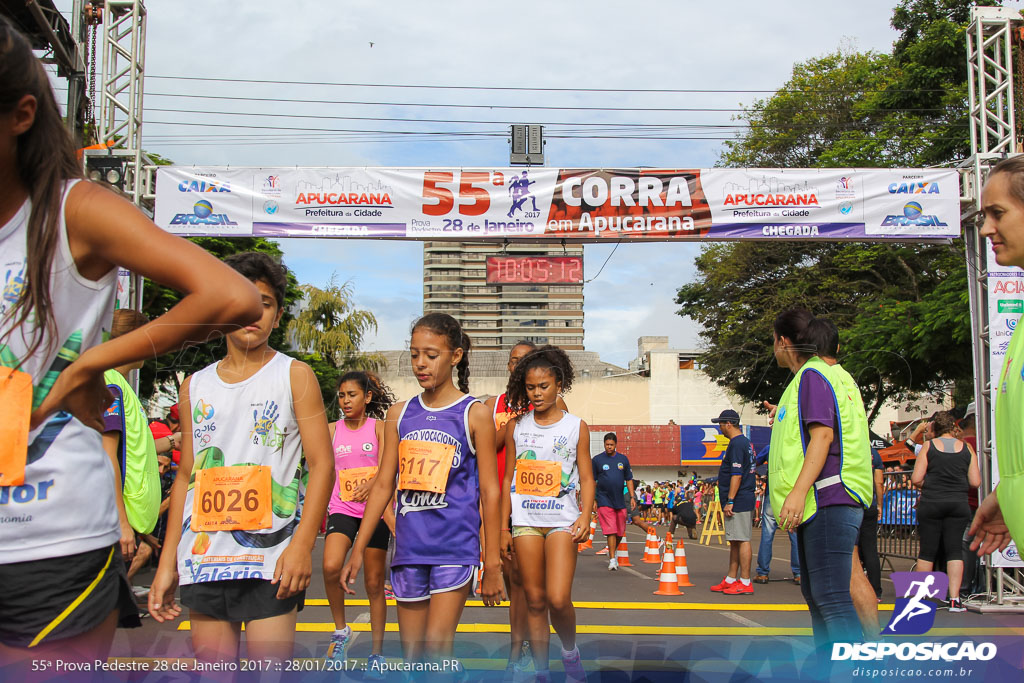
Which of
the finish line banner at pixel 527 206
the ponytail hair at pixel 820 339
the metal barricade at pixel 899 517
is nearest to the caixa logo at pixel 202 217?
the finish line banner at pixel 527 206

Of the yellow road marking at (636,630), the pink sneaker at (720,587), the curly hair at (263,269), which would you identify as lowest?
the pink sneaker at (720,587)

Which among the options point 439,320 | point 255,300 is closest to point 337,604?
point 439,320

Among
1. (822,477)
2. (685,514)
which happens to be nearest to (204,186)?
(822,477)

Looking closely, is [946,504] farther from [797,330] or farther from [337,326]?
[337,326]

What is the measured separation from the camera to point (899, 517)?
11.8m

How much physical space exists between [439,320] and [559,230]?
15.7 ft

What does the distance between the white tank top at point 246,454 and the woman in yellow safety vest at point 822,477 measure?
2378mm

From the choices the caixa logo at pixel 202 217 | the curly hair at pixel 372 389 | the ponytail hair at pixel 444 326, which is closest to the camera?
the ponytail hair at pixel 444 326

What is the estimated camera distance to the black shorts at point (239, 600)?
9.41ft

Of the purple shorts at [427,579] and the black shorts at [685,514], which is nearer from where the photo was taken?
the purple shorts at [427,579]

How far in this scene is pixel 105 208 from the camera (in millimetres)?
1618

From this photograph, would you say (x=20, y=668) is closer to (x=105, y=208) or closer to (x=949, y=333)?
(x=105, y=208)

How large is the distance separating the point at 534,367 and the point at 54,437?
3.96 m

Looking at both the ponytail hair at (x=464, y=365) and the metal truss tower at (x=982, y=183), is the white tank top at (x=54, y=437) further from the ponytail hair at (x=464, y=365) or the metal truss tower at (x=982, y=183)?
the metal truss tower at (x=982, y=183)
